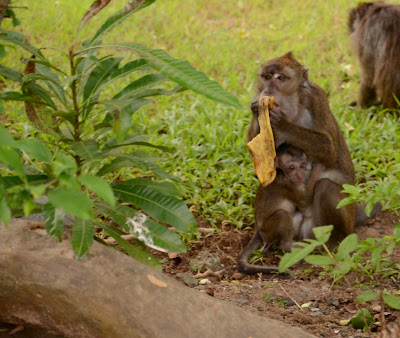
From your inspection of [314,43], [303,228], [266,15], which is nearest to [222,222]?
[303,228]

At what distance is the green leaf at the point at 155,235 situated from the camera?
2836 millimetres

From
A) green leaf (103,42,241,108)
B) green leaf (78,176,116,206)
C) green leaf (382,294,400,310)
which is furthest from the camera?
green leaf (382,294,400,310)

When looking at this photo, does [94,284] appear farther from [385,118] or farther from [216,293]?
[385,118]

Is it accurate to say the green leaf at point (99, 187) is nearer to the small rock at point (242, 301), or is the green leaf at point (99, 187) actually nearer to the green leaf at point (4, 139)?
the green leaf at point (4, 139)

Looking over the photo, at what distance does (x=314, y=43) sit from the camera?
7.30 m

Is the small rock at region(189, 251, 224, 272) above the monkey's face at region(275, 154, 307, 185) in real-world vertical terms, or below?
below

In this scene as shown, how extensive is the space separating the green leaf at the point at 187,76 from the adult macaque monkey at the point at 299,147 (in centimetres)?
183

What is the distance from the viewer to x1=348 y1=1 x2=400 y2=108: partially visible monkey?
6250 millimetres

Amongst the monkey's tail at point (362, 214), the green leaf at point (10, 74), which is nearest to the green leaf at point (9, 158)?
the green leaf at point (10, 74)

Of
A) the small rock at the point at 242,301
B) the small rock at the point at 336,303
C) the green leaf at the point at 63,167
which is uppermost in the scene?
the green leaf at the point at 63,167

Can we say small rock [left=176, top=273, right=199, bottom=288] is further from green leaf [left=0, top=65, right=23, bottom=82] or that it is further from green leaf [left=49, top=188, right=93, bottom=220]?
green leaf [left=49, top=188, right=93, bottom=220]

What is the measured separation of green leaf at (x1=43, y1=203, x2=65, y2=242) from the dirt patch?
1.34m

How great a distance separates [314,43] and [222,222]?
354 cm

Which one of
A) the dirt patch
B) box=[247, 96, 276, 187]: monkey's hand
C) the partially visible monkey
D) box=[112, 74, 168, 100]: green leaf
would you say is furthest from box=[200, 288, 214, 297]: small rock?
the partially visible monkey
